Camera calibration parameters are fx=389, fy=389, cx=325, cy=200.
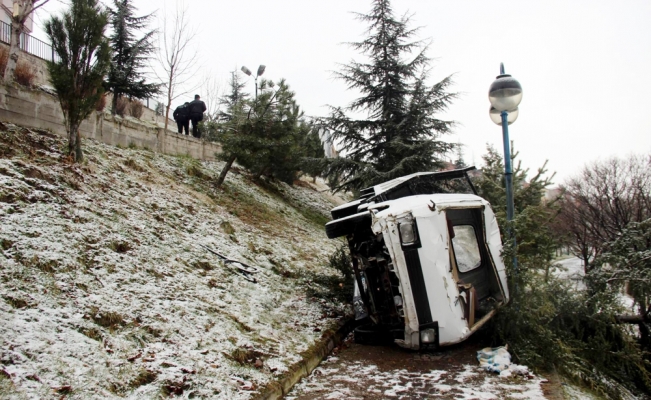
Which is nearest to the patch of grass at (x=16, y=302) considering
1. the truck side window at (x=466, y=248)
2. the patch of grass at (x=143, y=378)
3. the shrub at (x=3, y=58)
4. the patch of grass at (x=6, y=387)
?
the patch of grass at (x=6, y=387)

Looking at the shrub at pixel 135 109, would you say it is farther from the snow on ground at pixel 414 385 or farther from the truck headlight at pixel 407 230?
the snow on ground at pixel 414 385

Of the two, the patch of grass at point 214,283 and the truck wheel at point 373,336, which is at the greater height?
the patch of grass at point 214,283

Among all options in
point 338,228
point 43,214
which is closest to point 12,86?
point 43,214

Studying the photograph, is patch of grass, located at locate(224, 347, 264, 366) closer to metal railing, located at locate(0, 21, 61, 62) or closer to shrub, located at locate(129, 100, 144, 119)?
metal railing, located at locate(0, 21, 61, 62)

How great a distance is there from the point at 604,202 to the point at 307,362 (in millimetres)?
23826

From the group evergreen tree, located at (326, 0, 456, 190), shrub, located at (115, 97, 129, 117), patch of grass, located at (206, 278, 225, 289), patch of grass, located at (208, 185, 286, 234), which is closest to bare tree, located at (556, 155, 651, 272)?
evergreen tree, located at (326, 0, 456, 190)

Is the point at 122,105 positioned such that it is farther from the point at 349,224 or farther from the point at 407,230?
the point at 407,230

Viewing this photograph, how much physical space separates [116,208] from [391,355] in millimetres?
4946

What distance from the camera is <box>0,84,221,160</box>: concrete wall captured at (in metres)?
7.57

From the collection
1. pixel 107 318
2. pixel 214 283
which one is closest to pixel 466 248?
pixel 214 283

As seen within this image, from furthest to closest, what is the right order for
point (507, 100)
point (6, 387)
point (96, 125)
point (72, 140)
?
1. point (96, 125)
2. point (72, 140)
3. point (507, 100)
4. point (6, 387)

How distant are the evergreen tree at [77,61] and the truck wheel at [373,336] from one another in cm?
605

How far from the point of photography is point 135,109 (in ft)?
72.1

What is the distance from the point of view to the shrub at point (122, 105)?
1998cm
